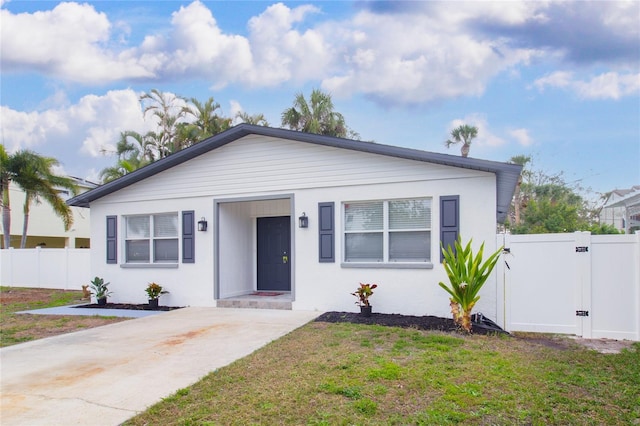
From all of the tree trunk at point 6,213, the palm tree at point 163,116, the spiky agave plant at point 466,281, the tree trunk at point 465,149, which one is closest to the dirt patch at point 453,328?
the spiky agave plant at point 466,281

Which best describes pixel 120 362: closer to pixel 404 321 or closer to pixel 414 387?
pixel 414 387

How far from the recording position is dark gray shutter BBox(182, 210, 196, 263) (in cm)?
1023

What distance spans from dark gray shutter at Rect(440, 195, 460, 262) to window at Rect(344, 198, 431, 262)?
322 millimetres

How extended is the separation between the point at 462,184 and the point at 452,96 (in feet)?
35.8

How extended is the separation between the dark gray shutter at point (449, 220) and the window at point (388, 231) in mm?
322

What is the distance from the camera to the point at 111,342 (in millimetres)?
6723

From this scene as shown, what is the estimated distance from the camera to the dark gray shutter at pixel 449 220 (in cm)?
787

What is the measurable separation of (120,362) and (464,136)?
2075cm

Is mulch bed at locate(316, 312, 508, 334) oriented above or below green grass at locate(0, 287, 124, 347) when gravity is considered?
above

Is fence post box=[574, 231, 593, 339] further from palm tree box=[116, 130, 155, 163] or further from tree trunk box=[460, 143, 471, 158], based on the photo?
palm tree box=[116, 130, 155, 163]

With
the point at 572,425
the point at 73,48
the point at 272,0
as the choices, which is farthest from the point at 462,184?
the point at 73,48

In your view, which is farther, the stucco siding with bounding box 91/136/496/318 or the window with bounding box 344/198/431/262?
the window with bounding box 344/198/431/262

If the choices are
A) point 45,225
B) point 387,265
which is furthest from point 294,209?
point 45,225

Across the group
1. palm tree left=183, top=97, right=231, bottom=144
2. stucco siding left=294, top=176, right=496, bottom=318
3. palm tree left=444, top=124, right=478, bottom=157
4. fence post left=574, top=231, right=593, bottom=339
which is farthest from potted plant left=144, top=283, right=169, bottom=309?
palm tree left=444, top=124, right=478, bottom=157
